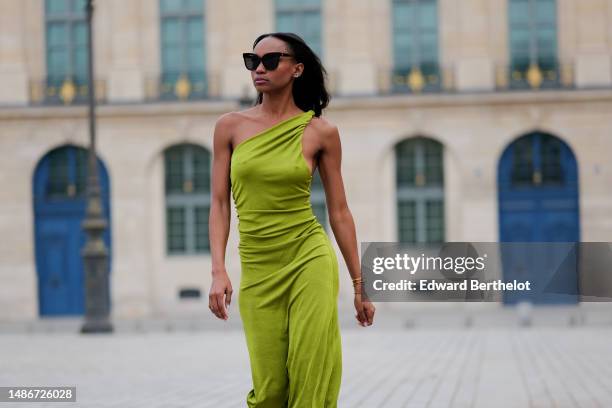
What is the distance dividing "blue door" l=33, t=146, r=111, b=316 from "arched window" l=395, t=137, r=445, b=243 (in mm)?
8454

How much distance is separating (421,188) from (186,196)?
672 cm

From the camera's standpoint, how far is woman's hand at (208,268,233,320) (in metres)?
5.97

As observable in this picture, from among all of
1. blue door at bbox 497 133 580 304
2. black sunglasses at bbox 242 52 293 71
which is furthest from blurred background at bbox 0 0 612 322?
black sunglasses at bbox 242 52 293 71

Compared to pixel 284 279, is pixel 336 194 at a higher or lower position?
higher

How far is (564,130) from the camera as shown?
3728 centimetres

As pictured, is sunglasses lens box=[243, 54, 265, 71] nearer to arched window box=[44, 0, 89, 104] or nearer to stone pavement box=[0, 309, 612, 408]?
stone pavement box=[0, 309, 612, 408]

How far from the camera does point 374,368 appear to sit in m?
17.1

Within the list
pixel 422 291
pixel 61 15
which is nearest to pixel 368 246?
pixel 422 291

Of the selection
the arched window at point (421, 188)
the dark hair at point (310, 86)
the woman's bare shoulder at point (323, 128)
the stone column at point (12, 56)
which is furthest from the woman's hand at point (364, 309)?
the stone column at point (12, 56)

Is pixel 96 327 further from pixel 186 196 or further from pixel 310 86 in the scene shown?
→ pixel 310 86

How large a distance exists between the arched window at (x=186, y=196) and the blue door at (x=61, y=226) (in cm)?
180

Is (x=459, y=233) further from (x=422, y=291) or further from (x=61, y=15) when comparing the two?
(x=422, y=291)

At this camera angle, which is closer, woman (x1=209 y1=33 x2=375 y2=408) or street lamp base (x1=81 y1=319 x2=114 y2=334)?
woman (x1=209 y1=33 x2=375 y2=408)

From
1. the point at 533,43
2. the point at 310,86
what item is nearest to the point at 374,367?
the point at 310,86
